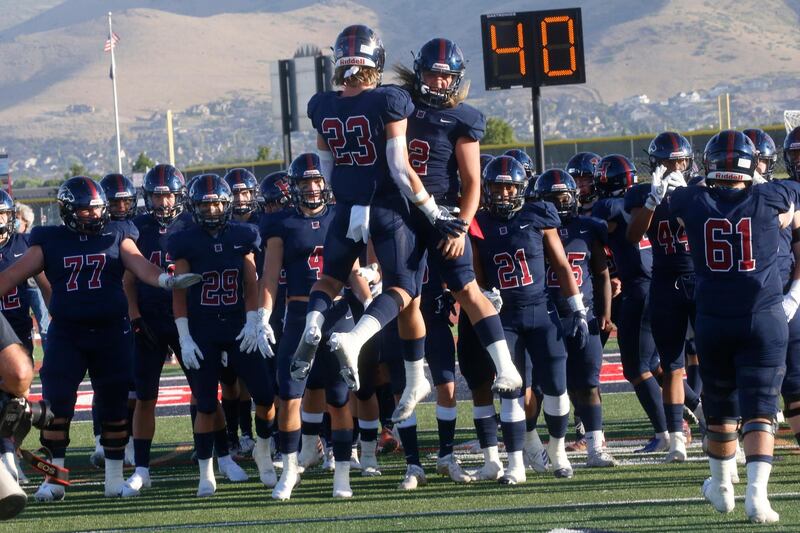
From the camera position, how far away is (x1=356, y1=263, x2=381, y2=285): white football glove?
723 centimetres

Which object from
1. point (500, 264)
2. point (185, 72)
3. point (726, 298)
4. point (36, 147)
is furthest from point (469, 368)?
point (185, 72)

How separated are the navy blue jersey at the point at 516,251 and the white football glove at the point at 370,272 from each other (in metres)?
0.83

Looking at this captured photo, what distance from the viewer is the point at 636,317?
8836 millimetres

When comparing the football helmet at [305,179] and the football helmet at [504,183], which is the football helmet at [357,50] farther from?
the football helmet at [305,179]

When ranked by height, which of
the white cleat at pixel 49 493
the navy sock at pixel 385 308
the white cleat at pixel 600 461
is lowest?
the white cleat at pixel 600 461

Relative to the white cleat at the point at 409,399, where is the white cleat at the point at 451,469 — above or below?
below

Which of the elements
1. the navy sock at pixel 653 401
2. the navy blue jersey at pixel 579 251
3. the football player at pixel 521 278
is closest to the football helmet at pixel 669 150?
the navy blue jersey at pixel 579 251

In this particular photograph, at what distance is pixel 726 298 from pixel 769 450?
766 millimetres

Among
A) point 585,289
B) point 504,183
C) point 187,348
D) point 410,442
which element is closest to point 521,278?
point 504,183

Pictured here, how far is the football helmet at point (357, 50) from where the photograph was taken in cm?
664

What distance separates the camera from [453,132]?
694 cm

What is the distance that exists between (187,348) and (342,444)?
43.8 inches

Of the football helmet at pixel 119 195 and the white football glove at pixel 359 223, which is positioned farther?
the football helmet at pixel 119 195

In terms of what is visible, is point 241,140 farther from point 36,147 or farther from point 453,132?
point 453,132
